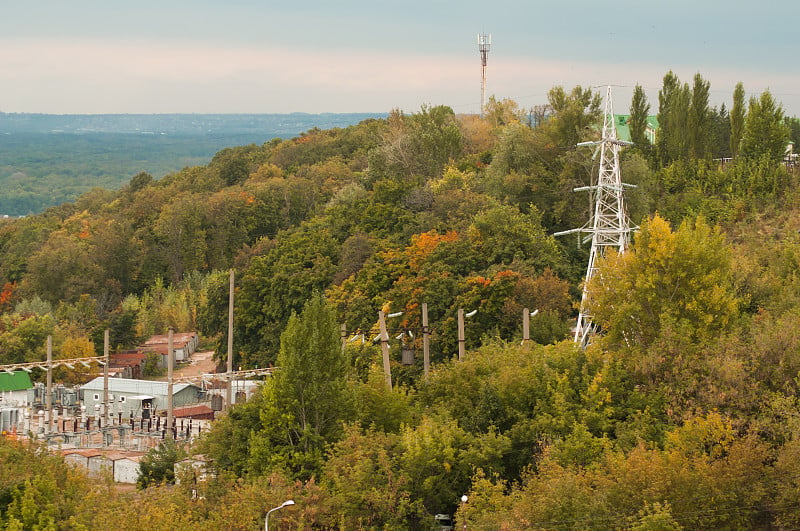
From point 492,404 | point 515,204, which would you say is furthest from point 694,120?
point 492,404

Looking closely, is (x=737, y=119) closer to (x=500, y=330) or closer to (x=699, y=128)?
(x=699, y=128)

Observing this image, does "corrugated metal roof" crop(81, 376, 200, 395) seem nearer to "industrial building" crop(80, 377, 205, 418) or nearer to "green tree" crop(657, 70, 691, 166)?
"industrial building" crop(80, 377, 205, 418)

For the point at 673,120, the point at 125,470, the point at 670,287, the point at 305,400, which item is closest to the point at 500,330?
the point at 670,287

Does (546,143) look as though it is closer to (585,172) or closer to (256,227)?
(585,172)

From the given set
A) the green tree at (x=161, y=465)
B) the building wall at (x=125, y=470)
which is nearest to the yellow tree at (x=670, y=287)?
the green tree at (x=161, y=465)

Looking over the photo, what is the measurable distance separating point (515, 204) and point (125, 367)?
83.6 feet

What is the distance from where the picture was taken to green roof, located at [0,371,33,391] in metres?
57.1

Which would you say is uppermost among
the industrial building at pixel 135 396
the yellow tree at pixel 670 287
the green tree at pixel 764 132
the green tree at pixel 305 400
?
the green tree at pixel 764 132

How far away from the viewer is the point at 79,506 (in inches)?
1026

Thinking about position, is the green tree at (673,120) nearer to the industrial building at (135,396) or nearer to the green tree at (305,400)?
the industrial building at (135,396)

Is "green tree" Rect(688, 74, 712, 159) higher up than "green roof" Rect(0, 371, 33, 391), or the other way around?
"green tree" Rect(688, 74, 712, 159)

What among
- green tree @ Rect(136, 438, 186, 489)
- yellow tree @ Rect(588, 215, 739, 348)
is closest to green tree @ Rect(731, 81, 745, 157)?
yellow tree @ Rect(588, 215, 739, 348)

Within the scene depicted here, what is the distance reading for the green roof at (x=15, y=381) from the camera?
5709 centimetres

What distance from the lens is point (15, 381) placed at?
5744 centimetres
